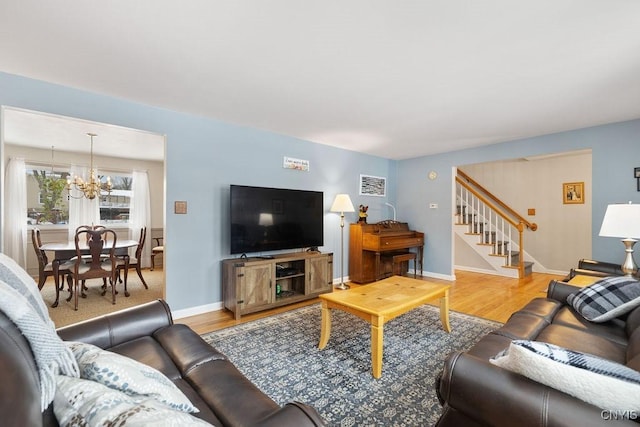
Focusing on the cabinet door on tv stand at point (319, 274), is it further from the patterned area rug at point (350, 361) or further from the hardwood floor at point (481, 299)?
the patterned area rug at point (350, 361)

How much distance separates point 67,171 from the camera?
5.40 m

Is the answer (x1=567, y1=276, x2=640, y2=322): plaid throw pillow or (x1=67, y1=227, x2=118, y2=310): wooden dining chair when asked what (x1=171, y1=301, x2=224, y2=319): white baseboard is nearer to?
(x1=67, y1=227, x2=118, y2=310): wooden dining chair

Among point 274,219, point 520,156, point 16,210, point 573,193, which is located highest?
point 520,156

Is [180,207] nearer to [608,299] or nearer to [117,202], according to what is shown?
[608,299]

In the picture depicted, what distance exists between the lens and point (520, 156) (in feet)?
13.9

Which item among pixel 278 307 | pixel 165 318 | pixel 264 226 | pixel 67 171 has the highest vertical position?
pixel 67 171

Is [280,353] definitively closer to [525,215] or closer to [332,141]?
[332,141]

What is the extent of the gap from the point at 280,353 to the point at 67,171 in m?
5.78

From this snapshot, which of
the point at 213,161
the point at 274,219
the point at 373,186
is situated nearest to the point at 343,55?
the point at 213,161

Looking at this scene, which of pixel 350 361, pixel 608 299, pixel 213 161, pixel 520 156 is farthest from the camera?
pixel 520 156

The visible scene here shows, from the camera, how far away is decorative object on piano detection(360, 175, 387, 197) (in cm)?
516

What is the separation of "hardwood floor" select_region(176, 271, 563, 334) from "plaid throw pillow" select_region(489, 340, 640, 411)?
246cm

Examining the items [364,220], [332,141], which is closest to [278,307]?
[364,220]

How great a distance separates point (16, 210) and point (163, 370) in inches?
229
